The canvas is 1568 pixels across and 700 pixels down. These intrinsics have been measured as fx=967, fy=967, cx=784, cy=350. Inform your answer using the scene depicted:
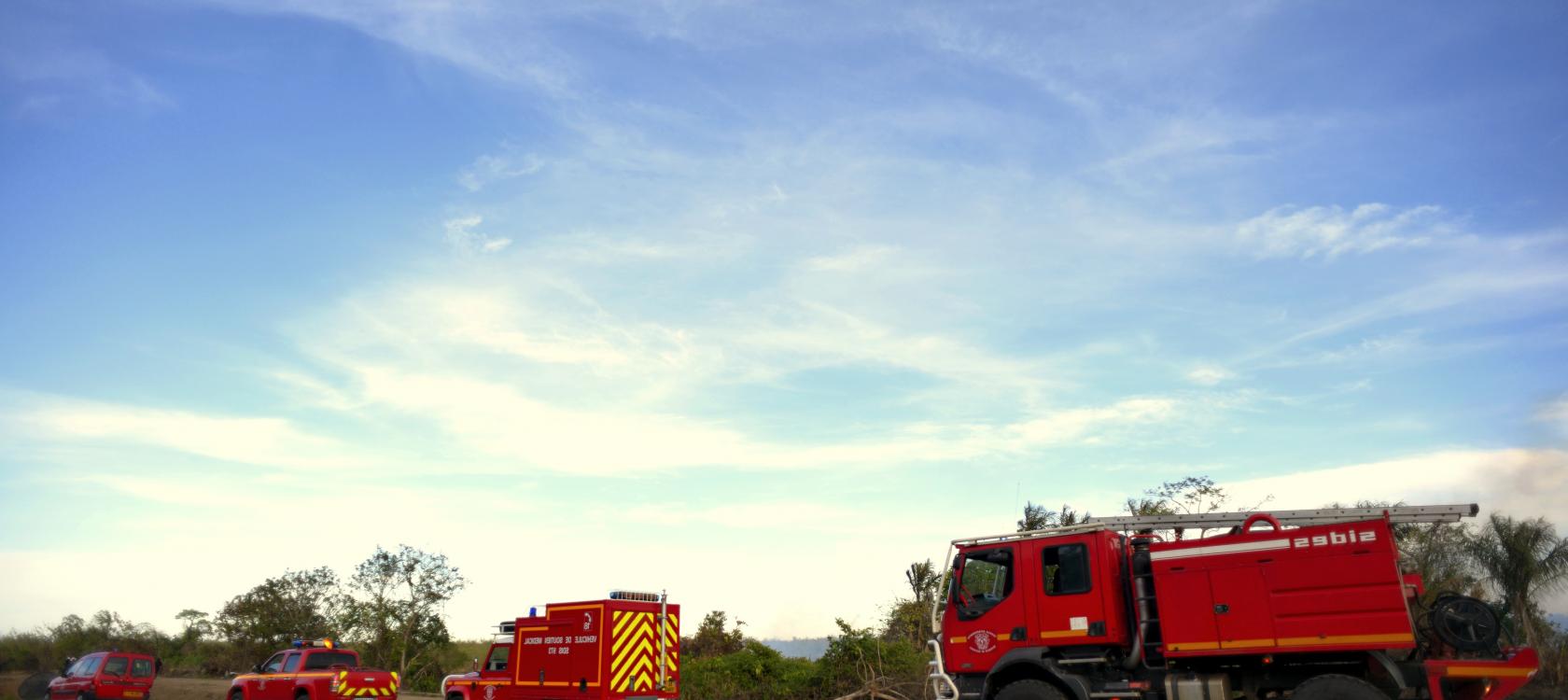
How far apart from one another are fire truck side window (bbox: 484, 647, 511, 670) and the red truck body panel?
1345cm

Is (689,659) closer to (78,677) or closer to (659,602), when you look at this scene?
(659,602)

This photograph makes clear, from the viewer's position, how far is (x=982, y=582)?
1510 centimetres

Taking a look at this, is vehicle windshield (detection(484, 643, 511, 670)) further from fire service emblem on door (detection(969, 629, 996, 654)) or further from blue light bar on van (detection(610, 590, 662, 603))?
fire service emblem on door (detection(969, 629, 996, 654))

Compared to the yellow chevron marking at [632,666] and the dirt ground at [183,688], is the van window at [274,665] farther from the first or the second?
the dirt ground at [183,688]

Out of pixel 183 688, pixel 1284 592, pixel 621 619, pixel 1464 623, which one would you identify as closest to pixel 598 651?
pixel 621 619

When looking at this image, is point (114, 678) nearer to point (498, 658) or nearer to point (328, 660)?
point (328, 660)

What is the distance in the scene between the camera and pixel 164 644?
56281mm

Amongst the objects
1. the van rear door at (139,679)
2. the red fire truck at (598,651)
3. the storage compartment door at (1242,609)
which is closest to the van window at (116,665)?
the van rear door at (139,679)

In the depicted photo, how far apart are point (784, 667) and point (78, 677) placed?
772 inches

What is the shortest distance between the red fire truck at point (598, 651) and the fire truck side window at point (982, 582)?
6335 millimetres

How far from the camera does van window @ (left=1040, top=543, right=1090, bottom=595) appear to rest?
1426 centimetres

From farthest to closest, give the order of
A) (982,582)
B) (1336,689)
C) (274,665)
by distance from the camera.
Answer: (274,665)
(982,582)
(1336,689)

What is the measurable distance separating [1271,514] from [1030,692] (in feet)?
14.2

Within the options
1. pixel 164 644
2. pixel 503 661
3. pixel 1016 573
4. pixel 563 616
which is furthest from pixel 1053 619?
pixel 164 644
